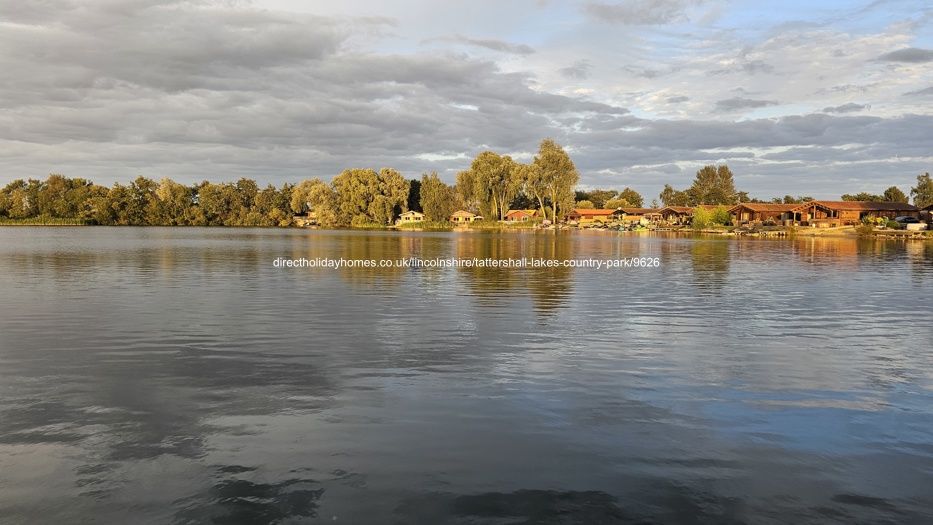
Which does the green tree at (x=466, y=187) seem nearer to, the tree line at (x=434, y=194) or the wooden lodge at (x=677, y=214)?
the tree line at (x=434, y=194)

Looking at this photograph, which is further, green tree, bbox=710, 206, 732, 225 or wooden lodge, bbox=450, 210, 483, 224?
wooden lodge, bbox=450, 210, 483, 224

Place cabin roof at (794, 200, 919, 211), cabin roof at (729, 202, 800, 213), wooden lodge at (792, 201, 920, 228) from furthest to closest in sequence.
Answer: cabin roof at (729, 202, 800, 213) < cabin roof at (794, 200, 919, 211) < wooden lodge at (792, 201, 920, 228)

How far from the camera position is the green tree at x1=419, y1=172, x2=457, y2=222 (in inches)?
7013

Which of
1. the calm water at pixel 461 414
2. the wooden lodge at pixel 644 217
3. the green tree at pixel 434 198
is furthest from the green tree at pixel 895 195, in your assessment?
the calm water at pixel 461 414

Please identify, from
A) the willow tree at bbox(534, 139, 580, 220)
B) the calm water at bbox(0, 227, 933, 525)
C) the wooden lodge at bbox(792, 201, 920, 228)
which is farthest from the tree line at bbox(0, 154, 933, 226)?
the calm water at bbox(0, 227, 933, 525)

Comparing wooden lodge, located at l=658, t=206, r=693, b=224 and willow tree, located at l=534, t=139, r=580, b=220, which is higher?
willow tree, located at l=534, t=139, r=580, b=220

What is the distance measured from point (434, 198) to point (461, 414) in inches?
6655

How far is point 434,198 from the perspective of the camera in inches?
7023

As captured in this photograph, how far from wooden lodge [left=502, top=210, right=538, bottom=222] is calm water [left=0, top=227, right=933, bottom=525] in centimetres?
15525

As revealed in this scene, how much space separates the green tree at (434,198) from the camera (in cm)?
17812

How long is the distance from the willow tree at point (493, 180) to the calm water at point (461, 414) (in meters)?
136

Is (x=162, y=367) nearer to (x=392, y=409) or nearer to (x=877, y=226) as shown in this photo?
(x=392, y=409)

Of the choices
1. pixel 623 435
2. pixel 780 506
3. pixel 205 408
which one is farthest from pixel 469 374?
pixel 780 506

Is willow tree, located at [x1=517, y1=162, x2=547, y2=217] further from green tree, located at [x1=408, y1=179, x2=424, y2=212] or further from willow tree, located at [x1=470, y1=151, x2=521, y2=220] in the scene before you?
green tree, located at [x1=408, y1=179, x2=424, y2=212]
